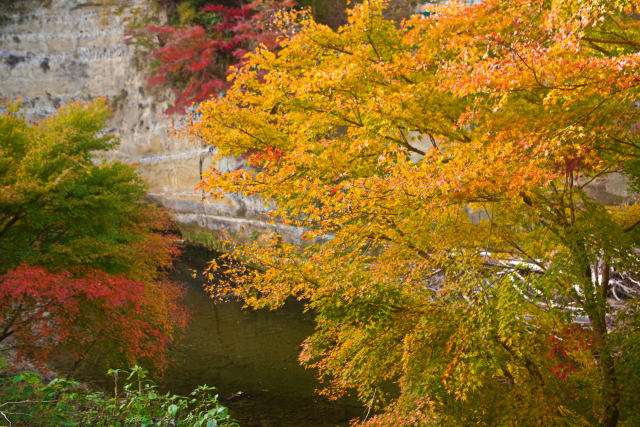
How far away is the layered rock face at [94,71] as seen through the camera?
2181 centimetres

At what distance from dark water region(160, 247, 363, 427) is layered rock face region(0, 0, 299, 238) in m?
9.50

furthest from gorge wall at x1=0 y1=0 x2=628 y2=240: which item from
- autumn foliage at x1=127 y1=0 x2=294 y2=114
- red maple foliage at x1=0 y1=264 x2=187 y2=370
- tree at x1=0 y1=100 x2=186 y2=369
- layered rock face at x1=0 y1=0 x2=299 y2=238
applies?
red maple foliage at x1=0 y1=264 x2=187 y2=370

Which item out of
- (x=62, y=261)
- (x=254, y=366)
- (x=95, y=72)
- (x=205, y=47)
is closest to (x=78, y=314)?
(x=62, y=261)

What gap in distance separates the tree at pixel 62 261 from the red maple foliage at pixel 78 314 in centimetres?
2

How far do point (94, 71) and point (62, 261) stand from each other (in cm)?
1842

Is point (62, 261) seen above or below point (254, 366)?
above

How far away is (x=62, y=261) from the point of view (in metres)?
7.99

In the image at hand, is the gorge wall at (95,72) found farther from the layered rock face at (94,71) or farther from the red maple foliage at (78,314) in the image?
the red maple foliage at (78,314)

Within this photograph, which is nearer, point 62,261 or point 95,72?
point 62,261

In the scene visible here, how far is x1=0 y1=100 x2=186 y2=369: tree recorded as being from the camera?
21.9ft

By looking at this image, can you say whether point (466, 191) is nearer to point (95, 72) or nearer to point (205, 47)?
point (205, 47)

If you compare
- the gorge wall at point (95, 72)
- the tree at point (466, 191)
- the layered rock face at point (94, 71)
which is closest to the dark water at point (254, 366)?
the tree at point (466, 191)

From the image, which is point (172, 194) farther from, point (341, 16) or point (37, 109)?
point (341, 16)

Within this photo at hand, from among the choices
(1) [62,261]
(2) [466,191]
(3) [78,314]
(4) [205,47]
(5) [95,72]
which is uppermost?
(4) [205,47]
